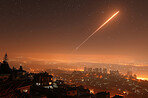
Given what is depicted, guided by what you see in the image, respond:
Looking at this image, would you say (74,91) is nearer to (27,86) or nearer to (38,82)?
(38,82)

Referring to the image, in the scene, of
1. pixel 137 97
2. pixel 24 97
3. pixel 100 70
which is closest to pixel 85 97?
pixel 24 97

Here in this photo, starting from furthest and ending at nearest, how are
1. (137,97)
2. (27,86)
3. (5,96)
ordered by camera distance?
(137,97) < (27,86) < (5,96)

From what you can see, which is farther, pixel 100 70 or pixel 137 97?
pixel 100 70

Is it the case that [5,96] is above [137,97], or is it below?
above

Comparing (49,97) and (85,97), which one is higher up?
(49,97)

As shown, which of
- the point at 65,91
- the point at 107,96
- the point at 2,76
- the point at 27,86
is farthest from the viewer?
Result: the point at 107,96

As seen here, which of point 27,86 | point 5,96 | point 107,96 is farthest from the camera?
point 107,96

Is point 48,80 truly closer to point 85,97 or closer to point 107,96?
point 85,97

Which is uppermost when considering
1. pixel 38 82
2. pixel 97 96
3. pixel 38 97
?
pixel 38 97

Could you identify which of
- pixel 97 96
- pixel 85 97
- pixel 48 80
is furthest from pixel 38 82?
pixel 97 96
